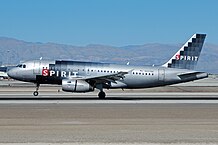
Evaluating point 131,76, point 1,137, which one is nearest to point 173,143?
point 1,137

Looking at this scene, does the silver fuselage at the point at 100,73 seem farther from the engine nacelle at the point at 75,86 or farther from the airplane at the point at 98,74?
the engine nacelle at the point at 75,86

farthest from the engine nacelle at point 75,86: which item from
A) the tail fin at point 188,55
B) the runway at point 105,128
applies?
the runway at point 105,128

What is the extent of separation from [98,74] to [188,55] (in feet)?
32.2

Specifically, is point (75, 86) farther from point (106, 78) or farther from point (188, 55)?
point (188, 55)

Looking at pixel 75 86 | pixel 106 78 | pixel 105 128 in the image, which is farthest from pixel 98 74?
pixel 105 128

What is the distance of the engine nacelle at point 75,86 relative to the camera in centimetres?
4341

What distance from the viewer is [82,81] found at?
44250 mm

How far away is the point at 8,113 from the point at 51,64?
17346 millimetres

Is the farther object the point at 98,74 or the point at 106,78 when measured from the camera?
the point at 98,74

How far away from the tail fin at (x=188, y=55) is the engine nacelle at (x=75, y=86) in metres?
9.35

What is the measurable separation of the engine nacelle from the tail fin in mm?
9351

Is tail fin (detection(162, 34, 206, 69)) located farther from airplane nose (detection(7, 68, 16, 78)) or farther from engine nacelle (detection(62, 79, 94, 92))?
airplane nose (detection(7, 68, 16, 78))

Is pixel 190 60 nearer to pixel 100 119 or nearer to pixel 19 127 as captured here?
pixel 100 119

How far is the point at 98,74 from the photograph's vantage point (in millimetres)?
46156
